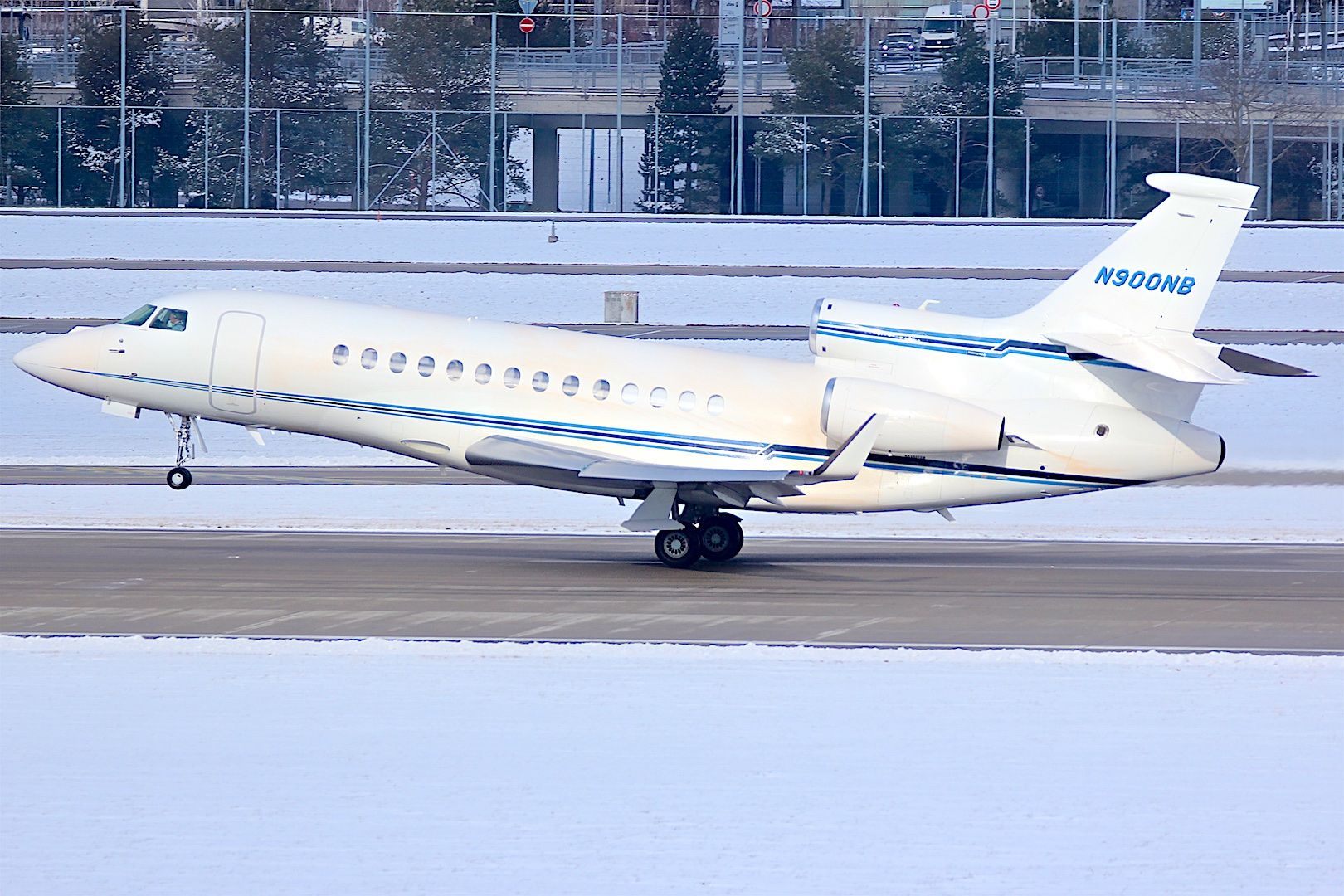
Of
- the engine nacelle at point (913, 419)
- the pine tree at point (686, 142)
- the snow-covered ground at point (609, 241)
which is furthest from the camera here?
the pine tree at point (686, 142)

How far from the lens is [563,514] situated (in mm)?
25641

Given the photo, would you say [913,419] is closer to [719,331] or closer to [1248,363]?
[1248,363]

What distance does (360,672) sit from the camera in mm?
14875

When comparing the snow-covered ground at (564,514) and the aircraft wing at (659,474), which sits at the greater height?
the aircraft wing at (659,474)

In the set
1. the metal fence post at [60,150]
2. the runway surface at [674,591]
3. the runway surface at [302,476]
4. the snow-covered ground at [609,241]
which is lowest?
the runway surface at [674,591]

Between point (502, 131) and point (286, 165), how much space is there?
8.23 meters

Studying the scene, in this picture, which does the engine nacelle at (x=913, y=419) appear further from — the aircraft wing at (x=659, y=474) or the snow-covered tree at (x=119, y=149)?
the snow-covered tree at (x=119, y=149)

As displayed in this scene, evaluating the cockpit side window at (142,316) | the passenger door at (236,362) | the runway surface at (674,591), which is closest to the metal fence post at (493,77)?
the cockpit side window at (142,316)

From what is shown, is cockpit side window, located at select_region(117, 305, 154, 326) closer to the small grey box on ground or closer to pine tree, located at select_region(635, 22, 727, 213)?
the small grey box on ground

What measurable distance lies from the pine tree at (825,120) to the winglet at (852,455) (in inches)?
1824

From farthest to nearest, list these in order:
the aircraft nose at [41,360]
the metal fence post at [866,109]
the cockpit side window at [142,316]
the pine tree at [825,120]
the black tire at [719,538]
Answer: the pine tree at [825,120], the metal fence post at [866,109], the aircraft nose at [41,360], the cockpit side window at [142,316], the black tire at [719,538]

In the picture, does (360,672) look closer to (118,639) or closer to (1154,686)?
(118,639)

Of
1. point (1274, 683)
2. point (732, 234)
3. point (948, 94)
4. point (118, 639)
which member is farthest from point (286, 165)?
point (1274, 683)

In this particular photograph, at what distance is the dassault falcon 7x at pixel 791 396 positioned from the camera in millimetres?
20281
